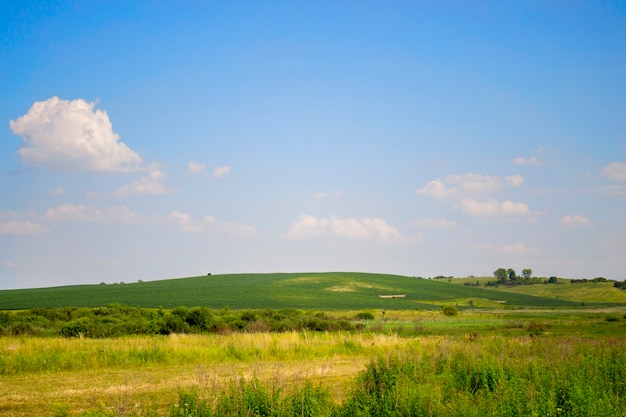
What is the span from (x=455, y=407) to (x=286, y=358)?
1529cm

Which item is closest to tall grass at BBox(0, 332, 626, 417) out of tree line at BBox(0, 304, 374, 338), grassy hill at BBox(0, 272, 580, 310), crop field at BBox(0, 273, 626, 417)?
crop field at BBox(0, 273, 626, 417)

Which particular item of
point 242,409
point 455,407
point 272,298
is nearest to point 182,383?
point 242,409

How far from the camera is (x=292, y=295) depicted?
125438 mm

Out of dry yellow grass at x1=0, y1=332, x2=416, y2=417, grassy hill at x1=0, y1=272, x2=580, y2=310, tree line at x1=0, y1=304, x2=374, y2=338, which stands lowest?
grassy hill at x1=0, y1=272, x2=580, y2=310

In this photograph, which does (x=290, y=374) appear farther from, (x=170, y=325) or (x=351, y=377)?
(x=170, y=325)

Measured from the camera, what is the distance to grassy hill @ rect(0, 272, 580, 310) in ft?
366

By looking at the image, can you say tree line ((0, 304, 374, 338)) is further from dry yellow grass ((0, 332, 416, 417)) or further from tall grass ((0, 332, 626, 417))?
tall grass ((0, 332, 626, 417))

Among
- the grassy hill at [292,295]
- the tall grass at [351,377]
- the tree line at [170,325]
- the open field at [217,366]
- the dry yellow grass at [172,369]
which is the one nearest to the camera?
the tall grass at [351,377]

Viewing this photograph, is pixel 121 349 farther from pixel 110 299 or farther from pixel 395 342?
pixel 110 299

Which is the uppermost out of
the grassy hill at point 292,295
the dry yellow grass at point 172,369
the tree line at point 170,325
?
the dry yellow grass at point 172,369

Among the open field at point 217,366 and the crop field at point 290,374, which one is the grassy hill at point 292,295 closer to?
the crop field at point 290,374

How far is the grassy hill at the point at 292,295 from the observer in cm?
11144

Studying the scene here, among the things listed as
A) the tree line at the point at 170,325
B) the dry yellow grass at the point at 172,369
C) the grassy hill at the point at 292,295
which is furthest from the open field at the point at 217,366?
the grassy hill at the point at 292,295

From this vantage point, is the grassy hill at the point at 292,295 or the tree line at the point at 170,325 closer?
the tree line at the point at 170,325
